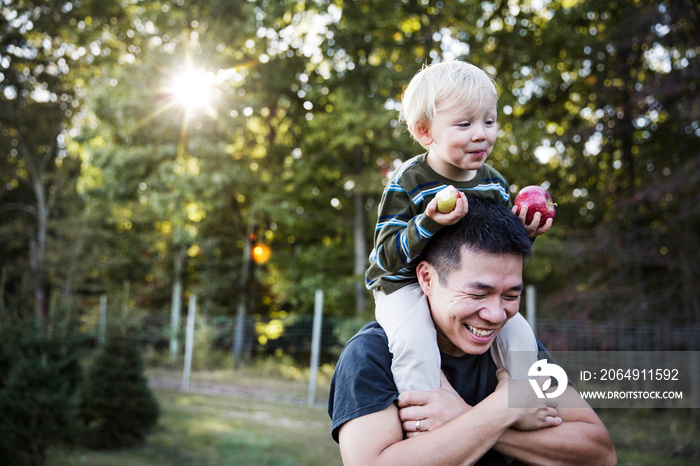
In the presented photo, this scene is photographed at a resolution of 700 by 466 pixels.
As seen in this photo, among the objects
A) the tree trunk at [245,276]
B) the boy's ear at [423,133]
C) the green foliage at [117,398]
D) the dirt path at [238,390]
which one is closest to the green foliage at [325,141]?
the tree trunk at [245,276]

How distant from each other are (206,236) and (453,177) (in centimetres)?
1782

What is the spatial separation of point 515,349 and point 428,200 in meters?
0.57

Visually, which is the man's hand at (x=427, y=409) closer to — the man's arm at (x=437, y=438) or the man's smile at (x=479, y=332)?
the man's arm at (x=437, y=438)

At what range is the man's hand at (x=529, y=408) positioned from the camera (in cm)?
168

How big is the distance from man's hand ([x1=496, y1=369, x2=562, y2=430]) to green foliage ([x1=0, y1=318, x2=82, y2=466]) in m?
6.09

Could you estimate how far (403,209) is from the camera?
2062 mm

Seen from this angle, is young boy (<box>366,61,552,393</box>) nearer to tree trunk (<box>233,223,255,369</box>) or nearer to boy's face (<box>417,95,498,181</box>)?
boy's face (<box>417,95,498,181</box>)

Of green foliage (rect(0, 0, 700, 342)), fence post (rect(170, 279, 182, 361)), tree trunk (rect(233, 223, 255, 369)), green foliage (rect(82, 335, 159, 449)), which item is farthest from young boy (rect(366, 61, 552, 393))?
tree trunk (rect(233, 223, 255, 369))

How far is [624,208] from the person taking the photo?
10.7 m

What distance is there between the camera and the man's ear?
1.92 metres

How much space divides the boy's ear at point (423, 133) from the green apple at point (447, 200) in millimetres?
509

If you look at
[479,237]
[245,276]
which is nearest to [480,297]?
[479,237]

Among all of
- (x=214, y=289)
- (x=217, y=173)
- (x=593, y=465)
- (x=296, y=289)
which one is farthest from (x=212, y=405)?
(x=593, y=465)

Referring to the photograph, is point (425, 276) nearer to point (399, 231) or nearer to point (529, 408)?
point (399, 231)
